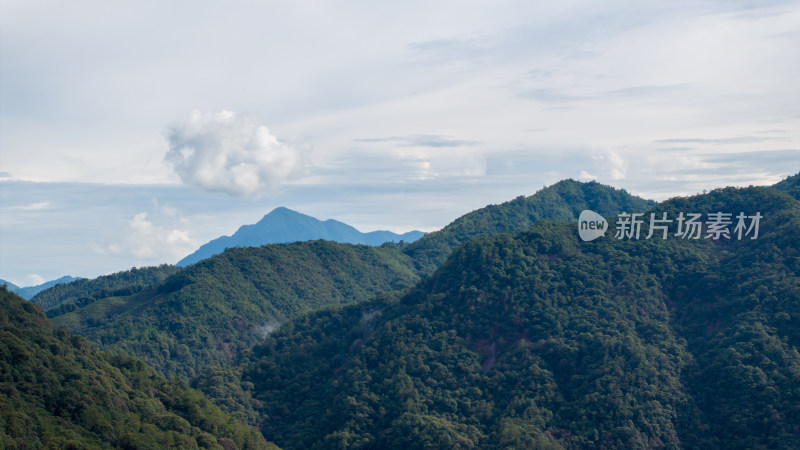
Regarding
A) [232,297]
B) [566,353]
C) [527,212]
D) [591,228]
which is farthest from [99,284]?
[566,353]

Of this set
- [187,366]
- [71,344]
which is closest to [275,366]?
[187,366]

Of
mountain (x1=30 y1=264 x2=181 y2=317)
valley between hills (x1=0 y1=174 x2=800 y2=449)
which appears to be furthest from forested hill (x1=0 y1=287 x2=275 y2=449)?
mountain (x1=30 y1=264 x2=181 y2=317)

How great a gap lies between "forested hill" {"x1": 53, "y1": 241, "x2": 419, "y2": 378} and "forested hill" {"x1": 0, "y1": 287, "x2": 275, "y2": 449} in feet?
133

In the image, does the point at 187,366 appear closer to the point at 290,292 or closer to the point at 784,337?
the point at 290,292

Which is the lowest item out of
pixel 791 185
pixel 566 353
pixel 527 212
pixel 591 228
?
pixel 566 353

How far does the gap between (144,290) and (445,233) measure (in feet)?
210

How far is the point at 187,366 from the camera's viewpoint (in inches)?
3974

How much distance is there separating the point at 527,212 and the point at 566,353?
90.7m

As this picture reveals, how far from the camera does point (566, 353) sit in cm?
7006

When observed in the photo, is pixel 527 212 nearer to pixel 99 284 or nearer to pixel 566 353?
pixel 566 353

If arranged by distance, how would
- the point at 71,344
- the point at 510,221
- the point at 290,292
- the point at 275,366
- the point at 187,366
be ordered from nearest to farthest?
the point at 71,344, the point at 275,366, the point at 187,366, the point at 290,292, the point at 510,221

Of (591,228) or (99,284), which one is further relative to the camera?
(99,284)

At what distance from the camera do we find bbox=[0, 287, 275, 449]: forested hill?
148 feet

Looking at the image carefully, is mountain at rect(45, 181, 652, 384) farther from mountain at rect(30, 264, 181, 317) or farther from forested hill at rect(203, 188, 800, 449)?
mountain at rect(30, 264, 181, 317)
